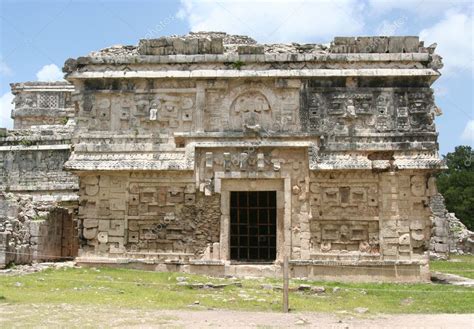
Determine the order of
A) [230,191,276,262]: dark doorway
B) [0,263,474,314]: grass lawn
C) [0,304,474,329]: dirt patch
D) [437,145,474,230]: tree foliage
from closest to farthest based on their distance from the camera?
1. [0,304,474,329]: dirt patch
2. [0,263,474,314]: grass lawn
3. [230,191,276,262]: dark doorway
4. [437,145,474,230]: tree foliage

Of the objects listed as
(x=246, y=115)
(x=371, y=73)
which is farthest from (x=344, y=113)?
(x=246, y=115)

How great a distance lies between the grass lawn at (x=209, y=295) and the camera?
10867mm

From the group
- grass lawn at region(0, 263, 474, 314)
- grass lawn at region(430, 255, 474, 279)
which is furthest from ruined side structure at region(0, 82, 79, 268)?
grass lawn at region(430, 255, 474, 279)

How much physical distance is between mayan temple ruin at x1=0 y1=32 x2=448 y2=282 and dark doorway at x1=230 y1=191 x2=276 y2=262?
3.56 ft

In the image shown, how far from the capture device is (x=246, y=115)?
16500mm

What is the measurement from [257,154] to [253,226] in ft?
8.69

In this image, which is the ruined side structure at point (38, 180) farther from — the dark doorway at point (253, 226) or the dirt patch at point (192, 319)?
the dirt patch at point (192, 319)

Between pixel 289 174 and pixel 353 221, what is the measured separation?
206 centimetres

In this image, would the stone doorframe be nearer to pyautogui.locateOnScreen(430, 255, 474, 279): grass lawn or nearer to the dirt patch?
pyautogui.locateOnScreen(430, 255, 474, 279): grass lawn

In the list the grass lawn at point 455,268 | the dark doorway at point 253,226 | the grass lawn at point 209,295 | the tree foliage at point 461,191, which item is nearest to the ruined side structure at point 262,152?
the dark doorway at point 253,226

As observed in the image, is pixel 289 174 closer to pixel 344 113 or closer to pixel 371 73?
pixel 344 113

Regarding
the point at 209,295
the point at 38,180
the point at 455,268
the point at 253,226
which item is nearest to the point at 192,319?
the point at 209,295

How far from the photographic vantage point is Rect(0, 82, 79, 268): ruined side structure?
16.2 meters

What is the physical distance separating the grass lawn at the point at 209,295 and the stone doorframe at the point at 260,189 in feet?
4.75
